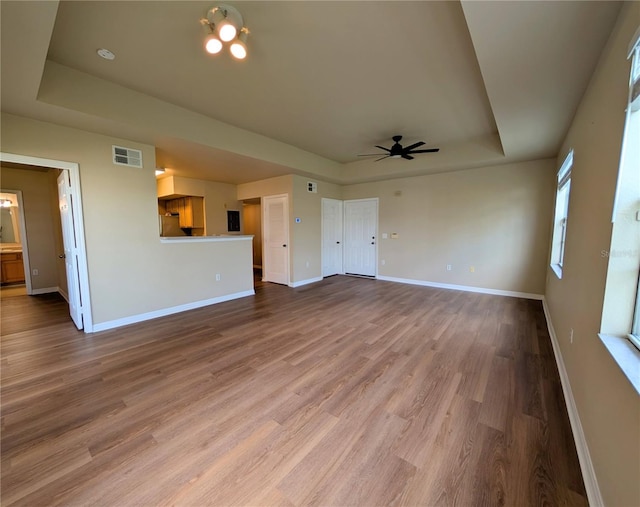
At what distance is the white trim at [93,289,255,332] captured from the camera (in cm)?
346

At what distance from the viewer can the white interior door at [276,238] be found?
5939 millimetres

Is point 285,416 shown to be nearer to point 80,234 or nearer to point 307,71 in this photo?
point 307,71

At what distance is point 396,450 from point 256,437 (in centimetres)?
89

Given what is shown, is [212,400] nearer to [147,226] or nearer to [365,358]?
[365,358]

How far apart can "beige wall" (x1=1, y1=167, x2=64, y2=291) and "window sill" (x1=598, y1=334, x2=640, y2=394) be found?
7.64m

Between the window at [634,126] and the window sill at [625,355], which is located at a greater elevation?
the window at [634,126]

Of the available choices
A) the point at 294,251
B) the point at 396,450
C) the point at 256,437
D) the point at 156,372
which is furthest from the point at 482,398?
the point at 294,251

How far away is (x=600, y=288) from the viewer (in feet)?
4.87

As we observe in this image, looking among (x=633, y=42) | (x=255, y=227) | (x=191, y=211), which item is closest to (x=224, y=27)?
(x=633, y=42)

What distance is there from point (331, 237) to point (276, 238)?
5.24ft

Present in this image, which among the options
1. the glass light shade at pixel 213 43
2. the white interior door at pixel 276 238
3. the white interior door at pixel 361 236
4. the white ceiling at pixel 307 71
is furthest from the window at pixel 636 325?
the white interior door at pixel 361 236

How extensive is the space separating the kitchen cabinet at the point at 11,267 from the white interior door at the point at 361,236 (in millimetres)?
7814

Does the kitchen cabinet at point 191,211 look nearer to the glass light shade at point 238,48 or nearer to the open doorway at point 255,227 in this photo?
the open doorway at point 255,227

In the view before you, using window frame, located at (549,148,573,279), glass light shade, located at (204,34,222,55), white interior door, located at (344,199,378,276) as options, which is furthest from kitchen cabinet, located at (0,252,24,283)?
window frame, located at (549,148,573,279)
